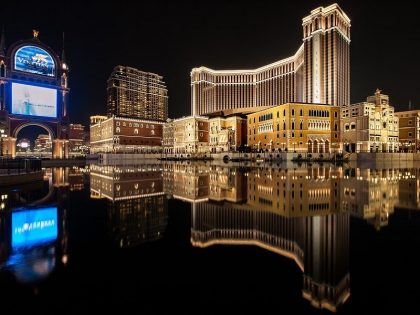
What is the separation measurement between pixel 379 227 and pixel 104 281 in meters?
6.89

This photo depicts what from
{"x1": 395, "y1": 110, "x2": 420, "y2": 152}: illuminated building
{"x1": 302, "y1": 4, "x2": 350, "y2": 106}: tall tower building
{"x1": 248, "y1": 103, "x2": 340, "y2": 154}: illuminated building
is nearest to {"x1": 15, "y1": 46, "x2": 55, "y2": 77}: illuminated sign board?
{"x1": 248, "y1": 103, "x2": 340, "y2": 154}: illuminated building

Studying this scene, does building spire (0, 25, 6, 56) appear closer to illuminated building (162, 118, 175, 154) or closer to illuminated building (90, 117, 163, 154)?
illuminated building (90, 117, 163, 154)

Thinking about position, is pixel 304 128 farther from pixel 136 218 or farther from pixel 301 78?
pixel 136 218

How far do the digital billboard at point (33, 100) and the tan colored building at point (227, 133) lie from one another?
155 feet

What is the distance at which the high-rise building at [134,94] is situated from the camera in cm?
16625

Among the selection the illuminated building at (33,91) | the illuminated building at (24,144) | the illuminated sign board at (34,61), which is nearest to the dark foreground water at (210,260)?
the illuminated building at (33,91)

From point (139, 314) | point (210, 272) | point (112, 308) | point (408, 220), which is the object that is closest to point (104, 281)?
point (112, 308)

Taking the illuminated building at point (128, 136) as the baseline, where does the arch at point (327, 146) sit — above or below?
below

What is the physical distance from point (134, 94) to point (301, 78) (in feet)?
320

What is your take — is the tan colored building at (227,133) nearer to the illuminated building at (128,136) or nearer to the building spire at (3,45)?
the illuminated building at (128,136)

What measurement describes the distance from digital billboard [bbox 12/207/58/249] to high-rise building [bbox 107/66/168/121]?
149 meters

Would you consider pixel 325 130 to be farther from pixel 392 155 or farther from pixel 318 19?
pixel 318 19

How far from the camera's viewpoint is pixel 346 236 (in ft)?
22.1

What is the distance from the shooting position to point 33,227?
7.75 m
